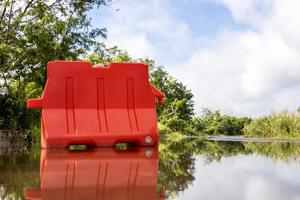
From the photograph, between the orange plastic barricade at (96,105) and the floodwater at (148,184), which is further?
the orange plastic barricade at (96,105)

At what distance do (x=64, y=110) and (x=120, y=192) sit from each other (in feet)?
15.3

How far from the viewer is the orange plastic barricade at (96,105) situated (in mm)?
6629

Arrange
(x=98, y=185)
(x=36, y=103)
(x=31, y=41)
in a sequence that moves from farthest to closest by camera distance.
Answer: (x=31, y=41) → (x=36, y=103) → (x=98, y=185)

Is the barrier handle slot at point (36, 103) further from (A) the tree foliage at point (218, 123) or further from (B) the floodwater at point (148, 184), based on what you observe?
(A) the tree foliage at point (218, 123)

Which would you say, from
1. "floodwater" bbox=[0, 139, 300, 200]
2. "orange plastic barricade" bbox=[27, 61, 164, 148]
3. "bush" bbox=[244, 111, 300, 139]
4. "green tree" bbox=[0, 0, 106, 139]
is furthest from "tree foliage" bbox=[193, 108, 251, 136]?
"floodwater" bbox=[0, 139, 300, 200]

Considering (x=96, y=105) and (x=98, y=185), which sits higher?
(x=96, y=105)

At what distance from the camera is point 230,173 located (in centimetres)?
329

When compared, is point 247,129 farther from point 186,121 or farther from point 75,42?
point 186,121

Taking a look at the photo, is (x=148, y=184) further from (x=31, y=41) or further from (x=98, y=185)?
(x=31, y=41)

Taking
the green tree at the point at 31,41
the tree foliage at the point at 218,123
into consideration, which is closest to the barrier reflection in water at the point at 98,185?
the green tree at the point at 31,41

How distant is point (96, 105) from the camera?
22.8 ft

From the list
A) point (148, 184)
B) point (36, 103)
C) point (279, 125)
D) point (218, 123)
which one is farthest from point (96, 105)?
point (218, 123)

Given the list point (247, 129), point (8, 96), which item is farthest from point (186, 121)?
point (8, 96)

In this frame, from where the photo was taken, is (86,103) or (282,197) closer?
(282,197)
